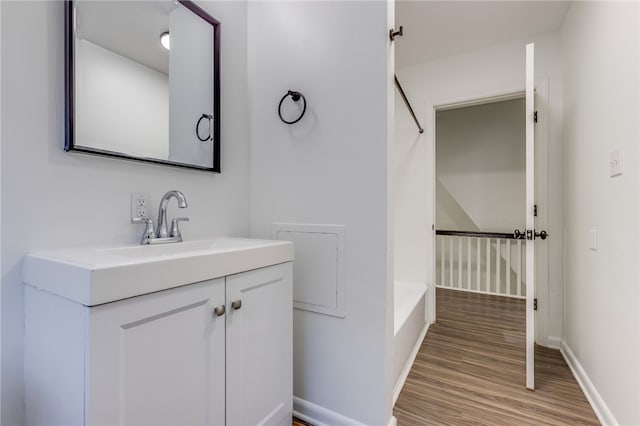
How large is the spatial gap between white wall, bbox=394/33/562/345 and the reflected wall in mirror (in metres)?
1.94

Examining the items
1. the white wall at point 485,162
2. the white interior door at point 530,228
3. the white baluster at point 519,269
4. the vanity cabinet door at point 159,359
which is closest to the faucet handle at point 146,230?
the vanity cabinet door at point 159,359

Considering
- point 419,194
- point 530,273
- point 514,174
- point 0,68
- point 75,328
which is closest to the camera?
point 75,328

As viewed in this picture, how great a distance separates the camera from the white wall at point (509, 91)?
2.26m

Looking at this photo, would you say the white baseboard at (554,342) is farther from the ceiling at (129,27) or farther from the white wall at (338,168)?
the ceiling at (129,27)

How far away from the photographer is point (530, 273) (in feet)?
5.49

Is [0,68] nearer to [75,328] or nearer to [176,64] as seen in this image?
[176,64]

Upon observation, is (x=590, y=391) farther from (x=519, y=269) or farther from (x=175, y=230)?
(x=175, y=230)

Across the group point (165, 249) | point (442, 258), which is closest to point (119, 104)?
point (165, 249)

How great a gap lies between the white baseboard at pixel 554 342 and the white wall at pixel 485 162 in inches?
75.5

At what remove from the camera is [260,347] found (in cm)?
117

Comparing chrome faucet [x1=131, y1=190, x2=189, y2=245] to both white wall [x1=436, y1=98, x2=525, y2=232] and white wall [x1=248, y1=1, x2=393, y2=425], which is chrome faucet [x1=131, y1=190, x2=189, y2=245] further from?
white wall [x1=436, y1=98, x2=525, y2=232]

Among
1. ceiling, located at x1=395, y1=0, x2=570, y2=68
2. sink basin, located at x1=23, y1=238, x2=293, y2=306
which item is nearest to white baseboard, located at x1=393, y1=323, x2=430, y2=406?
sink basin, located at x1=23, y1=238, x2=293, y2=306

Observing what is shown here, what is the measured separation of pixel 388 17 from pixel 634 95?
3.48ft

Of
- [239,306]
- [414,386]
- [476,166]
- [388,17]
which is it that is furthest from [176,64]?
[476,166]
